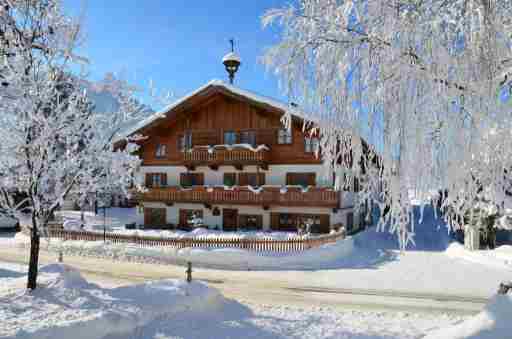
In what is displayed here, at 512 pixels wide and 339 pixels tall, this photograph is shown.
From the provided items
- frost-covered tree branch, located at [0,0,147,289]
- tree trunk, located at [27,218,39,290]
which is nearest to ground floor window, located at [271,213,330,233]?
frost-covered tree branch, located at [0,0,147,289]

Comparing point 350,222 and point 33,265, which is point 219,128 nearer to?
point 350,222

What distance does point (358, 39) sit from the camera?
15.1ft

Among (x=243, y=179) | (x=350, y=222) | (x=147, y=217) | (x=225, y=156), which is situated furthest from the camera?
(x=147, y=217)

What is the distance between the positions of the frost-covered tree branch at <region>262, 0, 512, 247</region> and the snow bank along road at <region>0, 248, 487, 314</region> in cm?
659

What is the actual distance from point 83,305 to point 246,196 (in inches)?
588

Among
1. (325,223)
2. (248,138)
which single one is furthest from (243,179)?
(325,223)

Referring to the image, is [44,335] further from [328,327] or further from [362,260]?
[362,260]

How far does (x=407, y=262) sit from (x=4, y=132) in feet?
58.9

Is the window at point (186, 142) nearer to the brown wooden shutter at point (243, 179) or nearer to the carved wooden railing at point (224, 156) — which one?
the carved wooden railing at point (224, 156)

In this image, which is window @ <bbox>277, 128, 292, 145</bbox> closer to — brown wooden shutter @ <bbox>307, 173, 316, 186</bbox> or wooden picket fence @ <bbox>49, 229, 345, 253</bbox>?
brown wooden shutter @ <bbox>307, 173, 316, 186</bbox>

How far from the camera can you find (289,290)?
12516 mm

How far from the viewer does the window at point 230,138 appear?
24.8 m

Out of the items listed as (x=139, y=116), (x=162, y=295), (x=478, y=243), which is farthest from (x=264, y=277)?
(x=478, y=243)

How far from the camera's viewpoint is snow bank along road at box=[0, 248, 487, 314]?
35.6 ft
